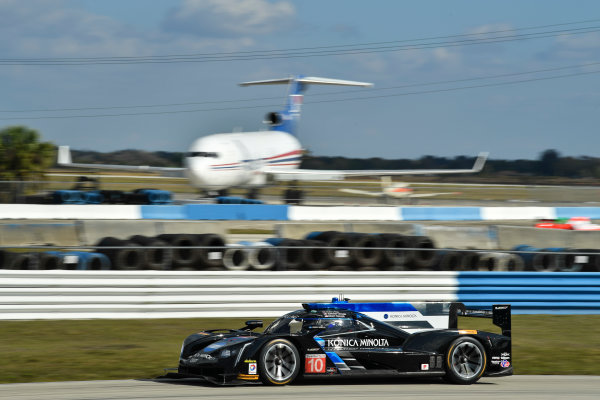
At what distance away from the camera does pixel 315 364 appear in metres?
8.52

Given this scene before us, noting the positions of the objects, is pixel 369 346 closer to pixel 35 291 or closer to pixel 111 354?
pixel 111 354

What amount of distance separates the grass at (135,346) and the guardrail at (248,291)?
0.85 ft

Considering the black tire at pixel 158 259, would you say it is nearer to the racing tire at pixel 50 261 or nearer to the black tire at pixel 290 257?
the racing tire at pixel 50 261

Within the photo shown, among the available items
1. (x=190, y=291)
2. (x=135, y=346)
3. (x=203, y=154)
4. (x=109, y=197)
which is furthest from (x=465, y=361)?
(x=203, y=154)

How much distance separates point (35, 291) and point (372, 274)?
6340 millimetres

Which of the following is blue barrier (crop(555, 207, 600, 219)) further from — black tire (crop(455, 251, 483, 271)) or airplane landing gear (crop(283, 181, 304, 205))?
black tire (crop(455, 251, 483, 271))

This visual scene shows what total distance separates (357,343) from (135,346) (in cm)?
448

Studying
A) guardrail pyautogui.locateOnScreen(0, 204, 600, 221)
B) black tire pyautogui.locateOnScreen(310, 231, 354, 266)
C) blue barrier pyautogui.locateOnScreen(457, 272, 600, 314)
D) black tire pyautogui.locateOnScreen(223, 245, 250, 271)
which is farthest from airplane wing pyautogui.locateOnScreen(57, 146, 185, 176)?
blue barrier pyautogui.locateOnScreen(457, 272, 600, 314)

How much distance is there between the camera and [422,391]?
836cm

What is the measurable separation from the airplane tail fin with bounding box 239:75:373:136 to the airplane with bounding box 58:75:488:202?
62 mm

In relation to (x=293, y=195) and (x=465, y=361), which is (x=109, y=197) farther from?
(x=465, y=361)

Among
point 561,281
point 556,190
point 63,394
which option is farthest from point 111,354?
point 556,190

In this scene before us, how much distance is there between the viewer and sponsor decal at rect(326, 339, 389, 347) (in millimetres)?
8633

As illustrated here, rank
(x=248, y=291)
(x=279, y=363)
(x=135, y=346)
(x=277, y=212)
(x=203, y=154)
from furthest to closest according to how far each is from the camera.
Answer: (x=203, y=154) < (x=277, y=212) < (x=248, y=291) < (x=135, y=346) < (x=279, y=363)
